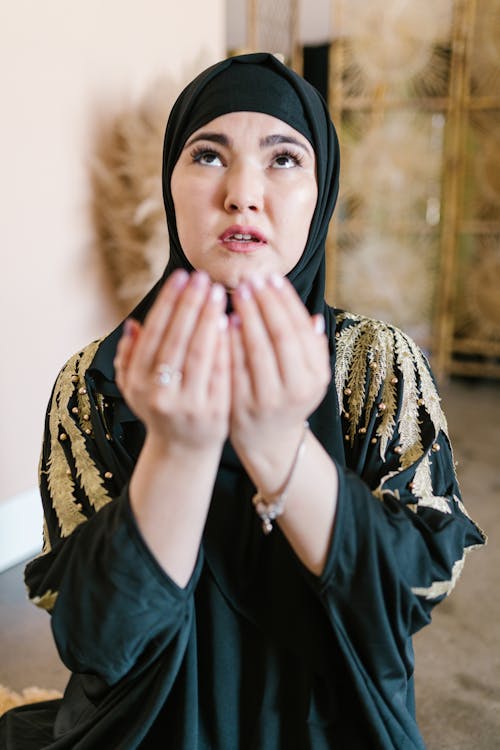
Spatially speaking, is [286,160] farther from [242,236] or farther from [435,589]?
[435,589]

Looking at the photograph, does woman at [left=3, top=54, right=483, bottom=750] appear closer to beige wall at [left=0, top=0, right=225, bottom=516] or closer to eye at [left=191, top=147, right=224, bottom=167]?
eye at [left=191, top=147, right=224, bottom=167]

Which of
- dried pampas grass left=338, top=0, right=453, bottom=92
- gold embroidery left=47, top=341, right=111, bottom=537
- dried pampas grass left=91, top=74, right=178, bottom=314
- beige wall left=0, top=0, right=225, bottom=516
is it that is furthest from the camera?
dried pampas grass left=338, top=0, right=453, bottom=92

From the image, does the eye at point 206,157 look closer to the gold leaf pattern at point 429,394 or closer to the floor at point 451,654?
the gold leaf pattern at point 429,394

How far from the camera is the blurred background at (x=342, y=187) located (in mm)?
1953

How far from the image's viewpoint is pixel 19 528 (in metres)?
2.09

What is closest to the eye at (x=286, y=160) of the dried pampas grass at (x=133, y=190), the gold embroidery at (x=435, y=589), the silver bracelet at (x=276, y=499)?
the silver bracelet at (x=276, y=499)

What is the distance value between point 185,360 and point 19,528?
1.65 metres

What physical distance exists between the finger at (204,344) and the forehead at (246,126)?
1.13 feet

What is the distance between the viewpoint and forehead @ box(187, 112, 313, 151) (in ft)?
2.93

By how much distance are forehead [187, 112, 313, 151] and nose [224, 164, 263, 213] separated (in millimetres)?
44

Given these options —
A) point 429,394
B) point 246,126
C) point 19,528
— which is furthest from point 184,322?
point 19,528

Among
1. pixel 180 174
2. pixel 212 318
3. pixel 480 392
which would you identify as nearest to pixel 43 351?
pixel 180 174

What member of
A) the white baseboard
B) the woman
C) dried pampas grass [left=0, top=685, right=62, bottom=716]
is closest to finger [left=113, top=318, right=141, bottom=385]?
the woman

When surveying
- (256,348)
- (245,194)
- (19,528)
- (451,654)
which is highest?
(245,194)
